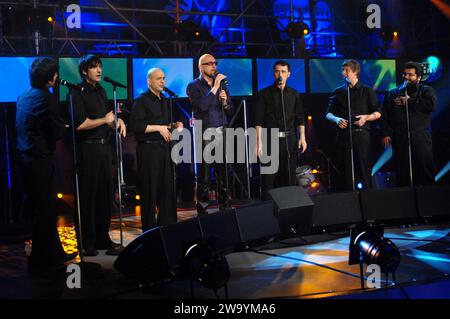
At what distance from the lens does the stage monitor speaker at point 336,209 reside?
5.60 metres

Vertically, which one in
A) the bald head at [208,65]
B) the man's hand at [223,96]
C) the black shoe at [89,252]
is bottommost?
the black shoe at [89,252]

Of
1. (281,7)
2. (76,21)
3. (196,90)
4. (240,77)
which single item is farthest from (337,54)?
(196,90)

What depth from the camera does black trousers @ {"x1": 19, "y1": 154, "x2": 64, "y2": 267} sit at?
4.89 meters

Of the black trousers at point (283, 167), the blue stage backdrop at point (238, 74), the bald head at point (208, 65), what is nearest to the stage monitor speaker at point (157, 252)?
the black trousers at point (283, 167)

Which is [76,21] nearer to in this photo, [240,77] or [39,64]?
[240,77]

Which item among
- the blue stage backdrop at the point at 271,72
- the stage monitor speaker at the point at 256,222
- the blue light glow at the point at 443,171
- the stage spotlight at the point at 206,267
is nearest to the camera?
the stage spotlight at the point at 206,267

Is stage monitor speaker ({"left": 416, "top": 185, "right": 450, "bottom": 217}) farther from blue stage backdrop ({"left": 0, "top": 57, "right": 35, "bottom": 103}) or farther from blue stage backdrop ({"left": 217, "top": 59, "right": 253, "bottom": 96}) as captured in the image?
blue stage backdrop ({"left": 0, "top": 57, "right": 35, "bottom": 103})

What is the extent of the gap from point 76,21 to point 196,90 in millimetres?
6658

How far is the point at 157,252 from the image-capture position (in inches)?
160

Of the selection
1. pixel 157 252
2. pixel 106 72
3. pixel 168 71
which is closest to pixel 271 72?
pixel 168 71

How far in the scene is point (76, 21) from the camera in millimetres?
12031

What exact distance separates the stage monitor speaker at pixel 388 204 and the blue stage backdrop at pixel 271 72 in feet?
16.1

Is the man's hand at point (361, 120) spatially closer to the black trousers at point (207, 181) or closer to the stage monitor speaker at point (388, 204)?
the stage monitor speaker at point (388, 204)

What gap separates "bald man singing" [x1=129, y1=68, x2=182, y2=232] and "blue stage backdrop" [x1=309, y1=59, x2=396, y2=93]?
5547 millimetres
